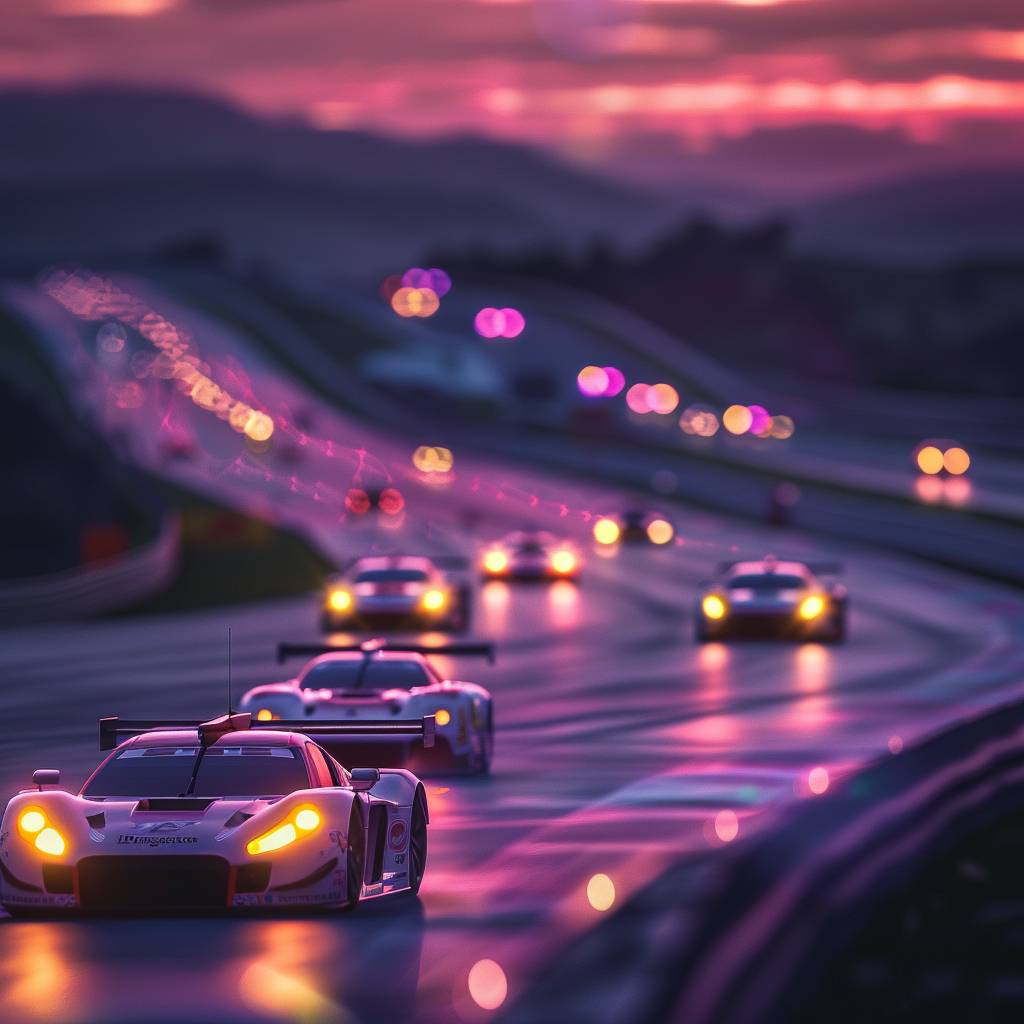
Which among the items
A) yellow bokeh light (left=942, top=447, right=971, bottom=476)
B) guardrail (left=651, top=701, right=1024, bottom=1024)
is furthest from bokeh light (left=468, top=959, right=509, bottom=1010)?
yellow bokeh light (left=942, top=447, right=971, bottom=476)

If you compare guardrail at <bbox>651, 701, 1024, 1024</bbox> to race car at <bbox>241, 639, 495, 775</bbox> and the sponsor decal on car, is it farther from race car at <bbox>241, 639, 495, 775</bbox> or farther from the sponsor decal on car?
race car at <bbox>241, 639, 495, 775</bbox>

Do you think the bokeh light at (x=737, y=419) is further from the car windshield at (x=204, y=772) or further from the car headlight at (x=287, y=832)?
the car headlight at (x=287, y=832)

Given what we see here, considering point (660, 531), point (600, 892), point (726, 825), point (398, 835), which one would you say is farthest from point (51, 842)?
point (660, 531)

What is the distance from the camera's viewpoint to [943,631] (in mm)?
38594

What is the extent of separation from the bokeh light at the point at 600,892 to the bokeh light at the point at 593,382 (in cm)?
12277

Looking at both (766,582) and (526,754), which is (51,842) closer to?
(526,754)

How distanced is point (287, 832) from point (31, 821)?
1.28 metres

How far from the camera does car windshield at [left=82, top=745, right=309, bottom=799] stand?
500 inches

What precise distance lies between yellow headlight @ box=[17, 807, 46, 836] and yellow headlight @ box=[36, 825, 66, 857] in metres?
0.05

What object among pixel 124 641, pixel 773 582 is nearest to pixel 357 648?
pixel 124 641

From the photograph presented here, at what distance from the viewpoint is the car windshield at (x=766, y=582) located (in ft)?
122

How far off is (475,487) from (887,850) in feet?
254

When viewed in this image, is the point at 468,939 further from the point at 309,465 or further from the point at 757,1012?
the point at 309,465

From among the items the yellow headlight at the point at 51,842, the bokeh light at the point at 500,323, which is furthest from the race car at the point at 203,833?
the bokeh light at the point at 500,323
